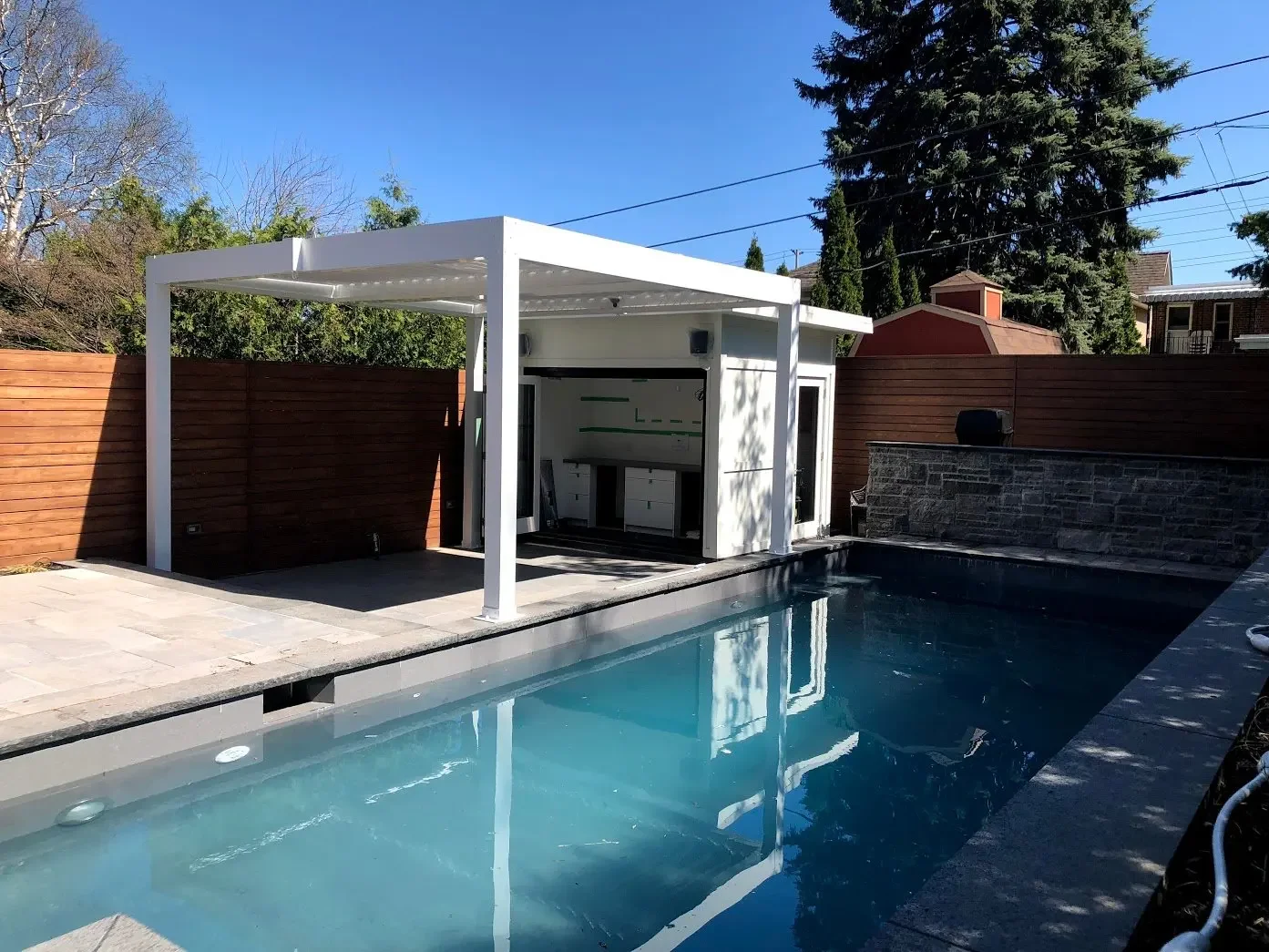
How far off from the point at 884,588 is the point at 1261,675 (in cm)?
531

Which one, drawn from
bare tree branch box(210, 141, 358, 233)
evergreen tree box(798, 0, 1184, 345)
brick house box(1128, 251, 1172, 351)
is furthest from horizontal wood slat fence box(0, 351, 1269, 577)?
brick house box(1128, 251, 1172, 351)

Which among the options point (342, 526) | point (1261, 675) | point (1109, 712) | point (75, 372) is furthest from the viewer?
point (342, 526)

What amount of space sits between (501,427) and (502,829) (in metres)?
2.99

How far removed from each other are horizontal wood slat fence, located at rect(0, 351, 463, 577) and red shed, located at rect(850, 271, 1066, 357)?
378 inches

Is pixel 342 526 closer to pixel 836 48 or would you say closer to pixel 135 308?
pixel 135 308

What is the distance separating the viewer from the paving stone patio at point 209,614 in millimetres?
5445

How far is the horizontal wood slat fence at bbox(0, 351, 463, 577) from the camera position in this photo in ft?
25.7

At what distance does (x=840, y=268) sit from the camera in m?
19.8

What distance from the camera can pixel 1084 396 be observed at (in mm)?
11648

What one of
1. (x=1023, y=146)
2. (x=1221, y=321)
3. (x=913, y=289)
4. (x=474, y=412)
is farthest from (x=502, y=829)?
(x=1221, y=321)

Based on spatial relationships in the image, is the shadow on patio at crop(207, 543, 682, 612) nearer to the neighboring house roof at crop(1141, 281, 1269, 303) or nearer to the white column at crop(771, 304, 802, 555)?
the white column at crop(771, 304, 802, 555)

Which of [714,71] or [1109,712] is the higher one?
[714,71]

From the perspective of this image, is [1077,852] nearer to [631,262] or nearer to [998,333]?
[631,262]

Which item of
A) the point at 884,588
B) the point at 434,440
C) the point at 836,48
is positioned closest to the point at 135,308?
the point at 434,440
